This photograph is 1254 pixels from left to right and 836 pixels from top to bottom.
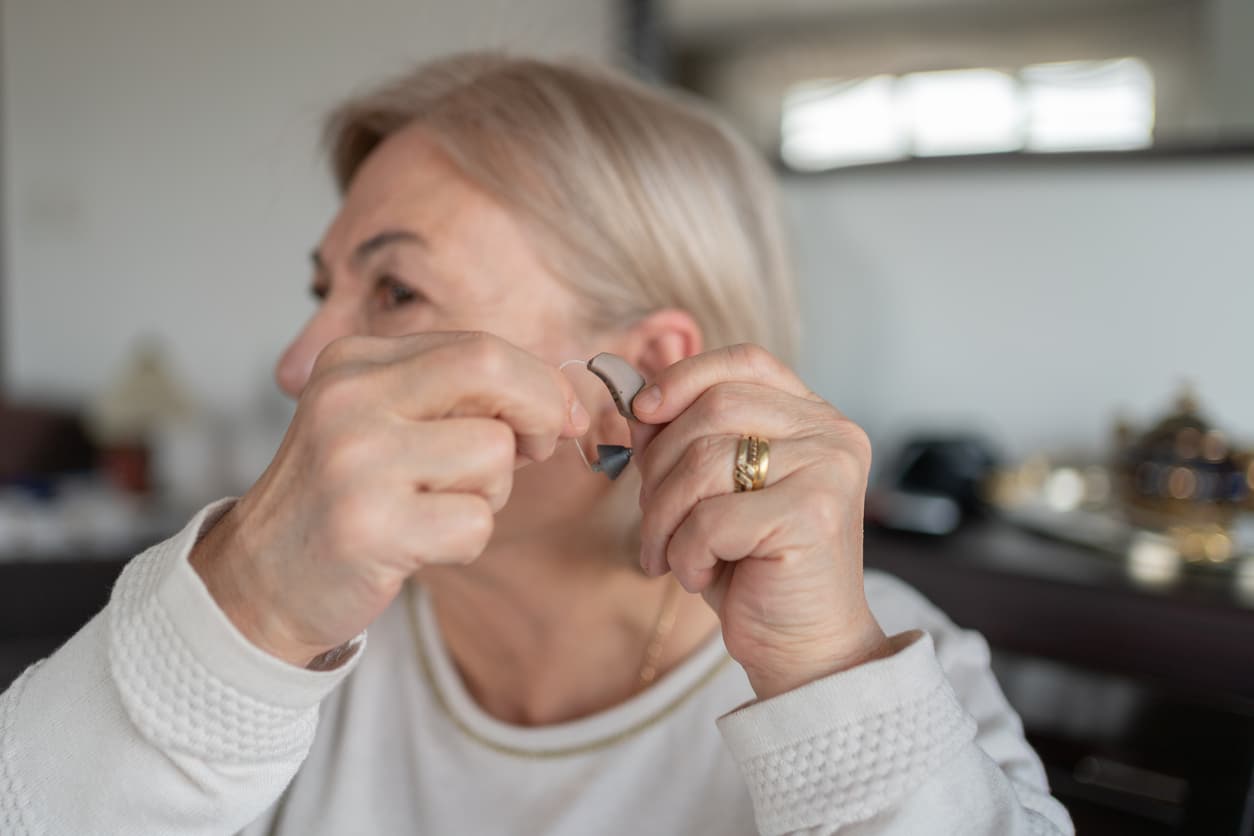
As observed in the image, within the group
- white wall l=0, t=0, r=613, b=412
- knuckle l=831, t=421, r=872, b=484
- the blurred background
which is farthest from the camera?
white wall l=0, t=0, r=613, b=412

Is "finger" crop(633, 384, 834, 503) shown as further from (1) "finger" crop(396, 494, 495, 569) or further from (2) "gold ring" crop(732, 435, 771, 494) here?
Result: (1) "finger" crop(396, 494, 495, 569)

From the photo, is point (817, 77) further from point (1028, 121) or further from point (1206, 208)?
point (1206, 208)

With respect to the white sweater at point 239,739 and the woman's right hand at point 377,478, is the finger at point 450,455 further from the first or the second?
the white sweater at point 239,739

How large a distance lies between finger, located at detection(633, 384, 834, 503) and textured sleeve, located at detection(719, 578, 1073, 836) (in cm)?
16

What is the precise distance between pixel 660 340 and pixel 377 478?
1.52 feet

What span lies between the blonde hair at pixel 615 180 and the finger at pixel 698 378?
29 centimetres

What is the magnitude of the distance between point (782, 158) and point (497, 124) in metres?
1.11

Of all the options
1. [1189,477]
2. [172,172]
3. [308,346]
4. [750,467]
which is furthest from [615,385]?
[172,172]

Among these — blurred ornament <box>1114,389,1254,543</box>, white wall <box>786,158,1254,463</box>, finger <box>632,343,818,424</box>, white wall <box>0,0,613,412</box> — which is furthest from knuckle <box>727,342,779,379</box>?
white wall <box>0,0,613,412</box>

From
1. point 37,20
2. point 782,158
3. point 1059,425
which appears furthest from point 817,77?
point 37,20

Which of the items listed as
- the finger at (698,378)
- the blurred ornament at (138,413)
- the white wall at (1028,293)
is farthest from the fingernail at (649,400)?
the blurred ornament at (138,413)

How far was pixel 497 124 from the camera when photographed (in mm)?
932

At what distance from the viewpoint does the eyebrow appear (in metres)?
0.87

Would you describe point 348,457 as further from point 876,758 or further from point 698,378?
point 876,758
